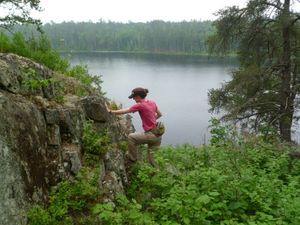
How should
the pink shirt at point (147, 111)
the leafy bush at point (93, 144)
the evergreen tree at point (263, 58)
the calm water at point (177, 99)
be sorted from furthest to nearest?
the calm water at point (177, 99), the evergreen tree at point (263, 58), the pink shirt at point (147, 111), the leafy bush at point (93, 144)

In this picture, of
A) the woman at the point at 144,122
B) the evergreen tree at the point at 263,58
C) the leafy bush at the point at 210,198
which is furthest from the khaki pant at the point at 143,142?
the evergreen tree at the point at 263,58

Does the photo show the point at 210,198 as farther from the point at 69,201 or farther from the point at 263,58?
the point at 263,58

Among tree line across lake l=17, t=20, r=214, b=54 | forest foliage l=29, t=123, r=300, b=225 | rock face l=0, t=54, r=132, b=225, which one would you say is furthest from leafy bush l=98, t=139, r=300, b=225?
tree line across lake l=17, t=20, r=214, b=54

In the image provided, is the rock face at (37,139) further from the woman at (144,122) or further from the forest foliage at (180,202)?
the woman at (144,122)

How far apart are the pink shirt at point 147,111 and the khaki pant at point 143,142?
0.58ft

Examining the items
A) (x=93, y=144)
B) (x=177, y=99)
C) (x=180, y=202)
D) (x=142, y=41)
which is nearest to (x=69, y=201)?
(x=93, y=144)

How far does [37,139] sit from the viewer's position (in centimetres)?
536

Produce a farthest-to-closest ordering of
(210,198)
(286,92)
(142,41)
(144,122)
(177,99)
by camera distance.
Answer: (142,41), (177,99), (286,92), (144,122), (210,198)

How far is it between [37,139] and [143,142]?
94.8 inches

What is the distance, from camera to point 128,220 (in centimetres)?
449

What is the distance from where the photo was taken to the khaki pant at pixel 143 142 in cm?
707

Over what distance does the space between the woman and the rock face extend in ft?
1.19

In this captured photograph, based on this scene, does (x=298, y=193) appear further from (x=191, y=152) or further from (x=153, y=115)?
(x=191, y=152)

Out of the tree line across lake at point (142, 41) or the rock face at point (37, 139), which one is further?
the tree line across lake at point (142, 41)
